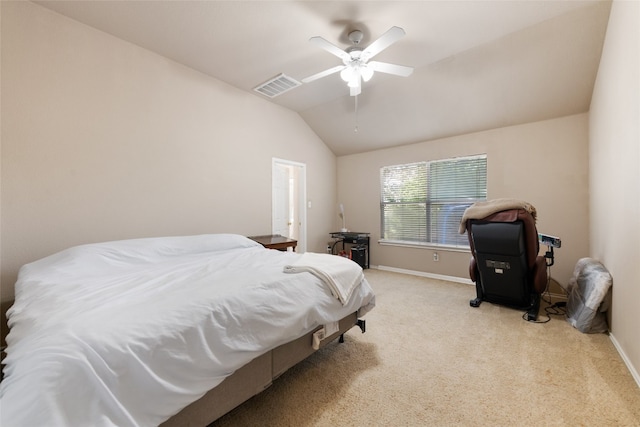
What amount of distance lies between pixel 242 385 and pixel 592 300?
299 centimetres

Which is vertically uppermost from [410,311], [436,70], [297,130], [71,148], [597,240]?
[436,70]

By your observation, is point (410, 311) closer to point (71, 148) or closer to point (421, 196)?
point (421, 196)

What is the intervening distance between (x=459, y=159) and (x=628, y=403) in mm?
3308

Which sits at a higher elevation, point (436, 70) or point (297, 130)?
point (436, 70)

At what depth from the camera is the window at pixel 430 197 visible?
13.4 feet

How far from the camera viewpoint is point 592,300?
2309mm

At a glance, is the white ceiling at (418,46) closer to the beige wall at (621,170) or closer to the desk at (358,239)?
the beige wall at (621,170)

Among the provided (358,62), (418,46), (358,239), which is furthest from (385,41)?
(358,239)

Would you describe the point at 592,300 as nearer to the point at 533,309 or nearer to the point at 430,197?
the point at 533,309

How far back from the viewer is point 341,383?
5.69 feet

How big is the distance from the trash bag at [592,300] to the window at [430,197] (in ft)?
5.15

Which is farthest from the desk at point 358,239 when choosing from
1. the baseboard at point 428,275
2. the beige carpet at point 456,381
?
the beige carpet at point 456,381

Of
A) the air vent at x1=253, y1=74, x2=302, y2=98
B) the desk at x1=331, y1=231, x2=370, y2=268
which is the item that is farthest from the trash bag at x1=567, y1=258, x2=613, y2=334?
the air vent at x1=253, y1=74, x2=302, y2=98

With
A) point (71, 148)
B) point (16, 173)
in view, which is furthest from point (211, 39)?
point (16, 173)
